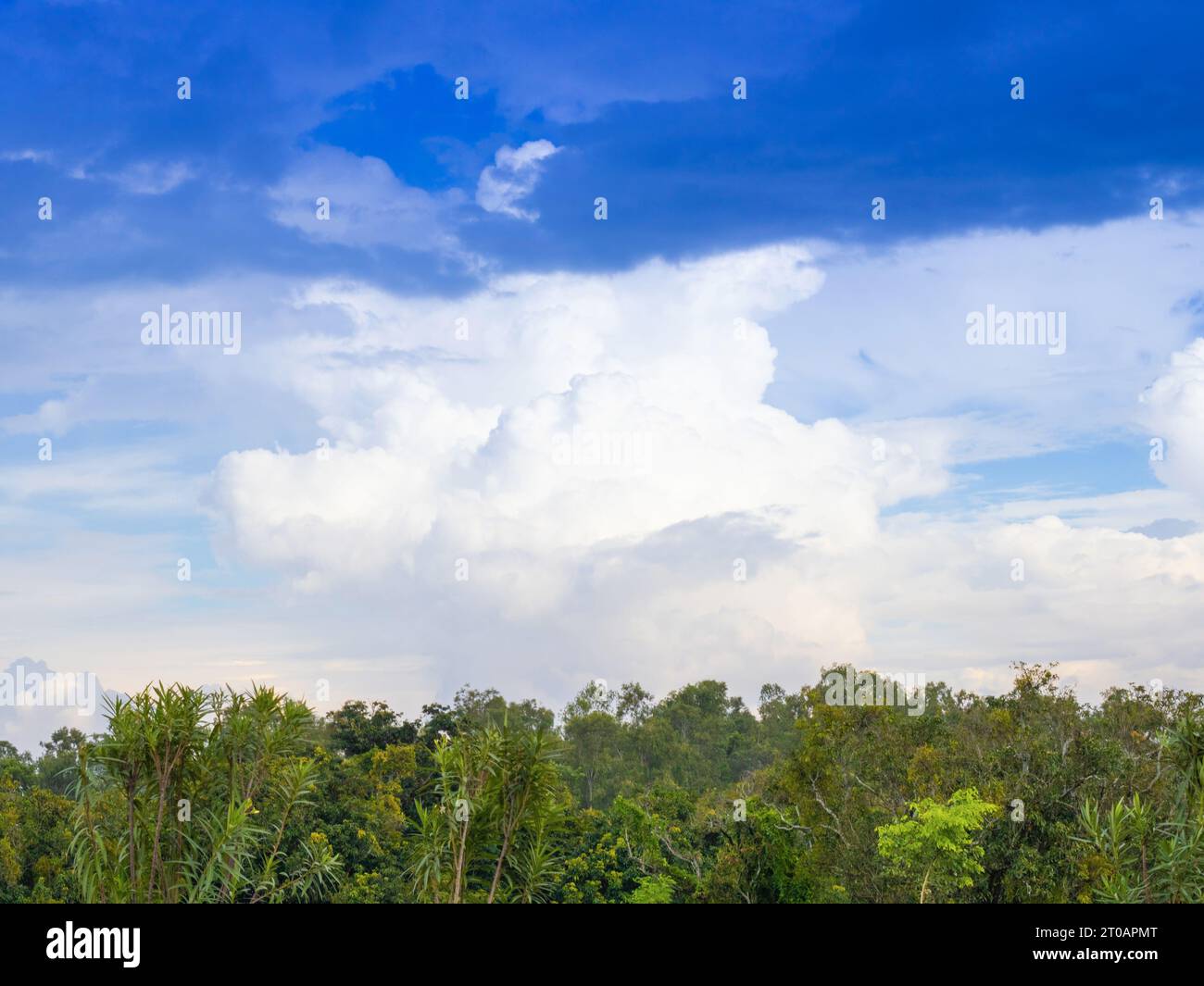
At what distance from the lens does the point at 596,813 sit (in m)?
32.2

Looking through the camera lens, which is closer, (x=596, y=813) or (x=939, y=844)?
(x=939, y=844)

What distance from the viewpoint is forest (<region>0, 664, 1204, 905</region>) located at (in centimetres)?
909

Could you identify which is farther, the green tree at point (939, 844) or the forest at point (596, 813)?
the green tree at point (939, 844)

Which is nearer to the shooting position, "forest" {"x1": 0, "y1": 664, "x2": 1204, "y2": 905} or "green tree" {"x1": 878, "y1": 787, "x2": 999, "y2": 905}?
"forest" {"x1": 0, "y1": 664, "x2": 1204, "y2": 905}

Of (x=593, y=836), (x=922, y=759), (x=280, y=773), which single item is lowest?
(x=593, y=836)

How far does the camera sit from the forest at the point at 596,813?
909cm

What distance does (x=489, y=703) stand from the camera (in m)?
45.4

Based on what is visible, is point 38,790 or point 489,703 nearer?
point 38,790
